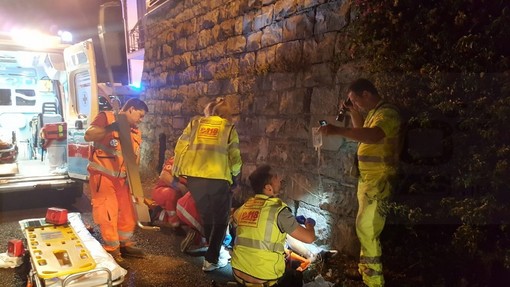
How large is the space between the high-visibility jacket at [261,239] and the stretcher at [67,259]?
1.13 m

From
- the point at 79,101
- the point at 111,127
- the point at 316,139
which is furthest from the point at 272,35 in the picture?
the point at 79,101

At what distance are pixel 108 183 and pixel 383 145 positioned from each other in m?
3.07

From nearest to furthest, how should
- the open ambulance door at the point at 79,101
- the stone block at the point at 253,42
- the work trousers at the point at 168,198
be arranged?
1. the work trousers at the point at 168,198
2. the stone block at the point at 253,42
3. the open ambulance door at the point at 79,101

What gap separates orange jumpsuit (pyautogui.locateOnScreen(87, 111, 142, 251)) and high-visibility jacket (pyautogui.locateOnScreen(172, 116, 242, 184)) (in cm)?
75

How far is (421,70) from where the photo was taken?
3184 millimetres

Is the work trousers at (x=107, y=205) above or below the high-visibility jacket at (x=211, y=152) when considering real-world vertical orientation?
below

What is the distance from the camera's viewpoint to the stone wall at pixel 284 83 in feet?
15.1

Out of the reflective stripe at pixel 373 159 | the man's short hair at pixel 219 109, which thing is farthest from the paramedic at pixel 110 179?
the reflective stripe at pixel 373 159

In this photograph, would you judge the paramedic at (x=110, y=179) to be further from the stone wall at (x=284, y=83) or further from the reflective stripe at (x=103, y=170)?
the stone wall at (x=284, y=83)

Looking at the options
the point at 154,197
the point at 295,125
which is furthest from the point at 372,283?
the point at 154,197

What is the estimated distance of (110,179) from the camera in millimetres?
4672

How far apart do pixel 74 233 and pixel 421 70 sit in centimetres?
366

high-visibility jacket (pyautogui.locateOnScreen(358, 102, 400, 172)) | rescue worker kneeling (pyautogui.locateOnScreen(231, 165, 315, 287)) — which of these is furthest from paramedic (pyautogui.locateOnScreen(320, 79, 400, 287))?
rescue worker kneeling (pyautogui.locateOnScreen(231, 165, 315, 287))

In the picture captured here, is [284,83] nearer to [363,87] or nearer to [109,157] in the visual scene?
[363,87]
